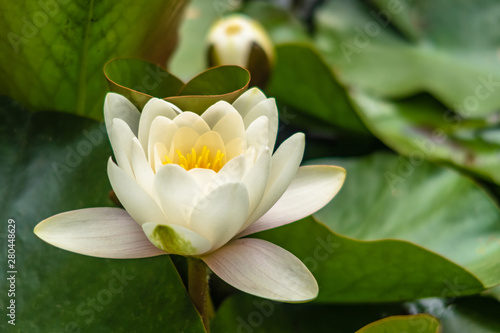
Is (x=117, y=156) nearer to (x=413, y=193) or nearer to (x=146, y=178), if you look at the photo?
(x=146, y=178)

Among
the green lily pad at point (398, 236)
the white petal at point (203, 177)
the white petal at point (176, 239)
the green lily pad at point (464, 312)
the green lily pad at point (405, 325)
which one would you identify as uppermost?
the white petal at point (203, 177)

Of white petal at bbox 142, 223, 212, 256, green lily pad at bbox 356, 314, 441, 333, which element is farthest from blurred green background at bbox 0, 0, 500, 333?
white petal at bbox 142, 223, 212, 256

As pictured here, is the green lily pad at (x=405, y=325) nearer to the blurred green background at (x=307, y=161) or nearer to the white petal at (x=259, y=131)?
the blurred green background at (x=307, y=161)

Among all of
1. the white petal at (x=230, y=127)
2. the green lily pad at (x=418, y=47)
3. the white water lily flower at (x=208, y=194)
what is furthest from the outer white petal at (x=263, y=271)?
the green lily pad at (x=418, y=47)

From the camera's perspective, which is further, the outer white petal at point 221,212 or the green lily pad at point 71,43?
the green lily pad at point 71,43

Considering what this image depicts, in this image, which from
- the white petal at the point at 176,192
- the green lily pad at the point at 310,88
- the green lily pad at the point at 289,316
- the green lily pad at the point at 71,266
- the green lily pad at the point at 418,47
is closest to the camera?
the white petal at the point at 176,192

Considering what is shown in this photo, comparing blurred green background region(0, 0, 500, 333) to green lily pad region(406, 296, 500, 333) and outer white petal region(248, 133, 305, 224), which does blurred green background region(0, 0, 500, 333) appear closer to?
green lily pad region(406, 296, 500, 333)

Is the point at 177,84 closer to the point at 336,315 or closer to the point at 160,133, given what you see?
the point at 160,133

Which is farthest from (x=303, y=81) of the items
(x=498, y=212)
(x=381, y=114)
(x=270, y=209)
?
(x=270, y=209)
